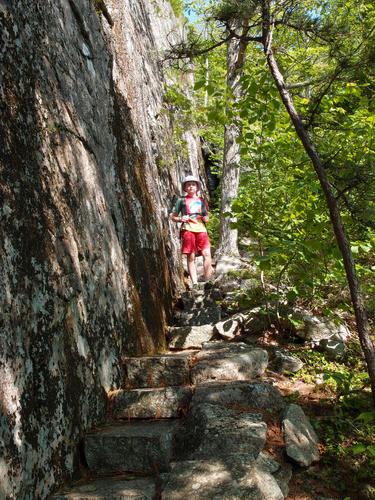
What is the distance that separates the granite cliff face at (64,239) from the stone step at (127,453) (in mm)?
186

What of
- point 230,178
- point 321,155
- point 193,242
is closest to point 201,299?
point 193,242

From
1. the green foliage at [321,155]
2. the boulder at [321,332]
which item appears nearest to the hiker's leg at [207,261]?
the green foliage at [321,155]

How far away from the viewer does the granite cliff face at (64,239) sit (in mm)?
2670

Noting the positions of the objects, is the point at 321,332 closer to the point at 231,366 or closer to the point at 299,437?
the point at 231,366

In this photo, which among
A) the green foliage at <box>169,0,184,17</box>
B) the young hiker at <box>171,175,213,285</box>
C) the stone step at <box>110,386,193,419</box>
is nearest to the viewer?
A: the stone step at <box>110,386,193,419</box>

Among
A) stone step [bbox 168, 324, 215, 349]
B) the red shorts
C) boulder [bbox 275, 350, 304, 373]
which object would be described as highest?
the red shorts

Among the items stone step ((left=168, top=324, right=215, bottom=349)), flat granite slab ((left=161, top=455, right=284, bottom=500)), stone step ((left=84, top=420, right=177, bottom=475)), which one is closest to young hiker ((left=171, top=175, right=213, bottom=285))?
stone step ((left=168, top=324, right=215, bottom=349))

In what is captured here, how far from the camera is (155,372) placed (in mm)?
4457

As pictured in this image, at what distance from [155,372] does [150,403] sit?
52cm

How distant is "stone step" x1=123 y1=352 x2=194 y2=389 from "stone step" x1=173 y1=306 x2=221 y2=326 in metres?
1.84

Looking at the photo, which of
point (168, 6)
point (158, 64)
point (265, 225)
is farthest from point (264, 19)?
point (168, 6)

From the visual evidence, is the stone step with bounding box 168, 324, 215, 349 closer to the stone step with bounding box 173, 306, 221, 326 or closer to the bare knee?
the stone step with bounding box 173, 306, 221, 326

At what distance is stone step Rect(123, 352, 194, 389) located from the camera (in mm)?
4410

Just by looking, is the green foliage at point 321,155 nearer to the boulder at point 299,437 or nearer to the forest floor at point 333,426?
the forest floor at point 333,426
